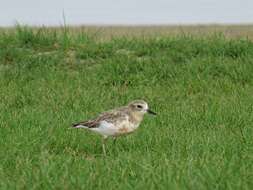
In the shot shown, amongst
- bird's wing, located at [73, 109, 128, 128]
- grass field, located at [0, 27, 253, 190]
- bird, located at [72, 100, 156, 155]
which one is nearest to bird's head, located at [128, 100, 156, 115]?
bird, located at [72, 100, 156, 155]

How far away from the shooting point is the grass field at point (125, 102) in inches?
261

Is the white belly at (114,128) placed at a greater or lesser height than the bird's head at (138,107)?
lesser

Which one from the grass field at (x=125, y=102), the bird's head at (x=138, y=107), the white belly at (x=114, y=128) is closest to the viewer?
the grass field at (x=125, y=102)

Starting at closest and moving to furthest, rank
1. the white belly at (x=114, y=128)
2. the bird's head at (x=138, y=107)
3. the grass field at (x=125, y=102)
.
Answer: the grass field at (x=125, y=102) → the white belly at (x=114, y=128) → the bird's head at (x=138, y=107)

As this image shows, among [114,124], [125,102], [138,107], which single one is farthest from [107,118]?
[125,102]

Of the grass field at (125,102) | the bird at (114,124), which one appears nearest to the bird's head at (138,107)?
the bird at (114,124)

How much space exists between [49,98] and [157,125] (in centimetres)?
281

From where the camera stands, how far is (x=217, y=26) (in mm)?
28688

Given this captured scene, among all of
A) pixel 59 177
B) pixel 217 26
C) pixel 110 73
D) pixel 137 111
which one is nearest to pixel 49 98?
pixel 110 73

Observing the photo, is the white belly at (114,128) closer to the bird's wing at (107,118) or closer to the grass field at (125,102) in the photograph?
the bird's wing at (107,118)

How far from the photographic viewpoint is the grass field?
261 inches

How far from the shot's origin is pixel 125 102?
12250 mm

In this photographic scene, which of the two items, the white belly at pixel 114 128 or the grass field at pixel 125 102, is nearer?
the grass field at pixel 125 102

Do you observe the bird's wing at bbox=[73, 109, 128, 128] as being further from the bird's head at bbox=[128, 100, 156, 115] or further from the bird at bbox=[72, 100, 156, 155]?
the bird's head at bbox=[128, 100, 156, 115]
